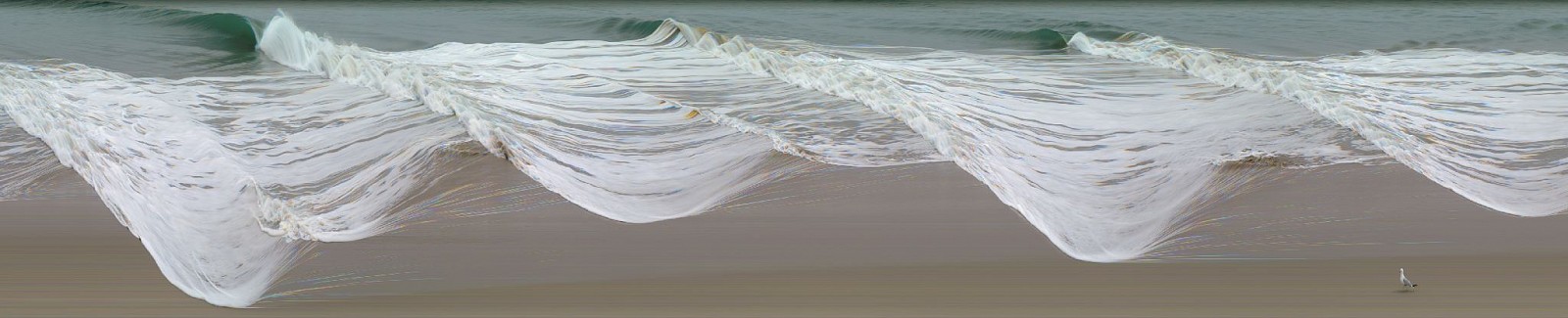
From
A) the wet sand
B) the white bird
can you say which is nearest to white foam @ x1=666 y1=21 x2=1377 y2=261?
the wet sand

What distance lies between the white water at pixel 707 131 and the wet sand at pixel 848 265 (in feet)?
0.29

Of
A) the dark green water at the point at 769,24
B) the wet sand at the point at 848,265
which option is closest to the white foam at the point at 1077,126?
the wet sand at the point at 848,265

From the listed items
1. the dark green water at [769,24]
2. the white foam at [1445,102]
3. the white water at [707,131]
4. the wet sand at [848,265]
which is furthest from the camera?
the dark green water at [769,24]

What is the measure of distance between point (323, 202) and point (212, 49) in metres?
2.87

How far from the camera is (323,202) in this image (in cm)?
276

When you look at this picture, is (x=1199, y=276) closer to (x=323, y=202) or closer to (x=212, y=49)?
(x=323, y=202)

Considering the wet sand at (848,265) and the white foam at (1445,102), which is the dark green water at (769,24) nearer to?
the white foam at (1445,102)

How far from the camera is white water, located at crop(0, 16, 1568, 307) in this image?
8.97 feet

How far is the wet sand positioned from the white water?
0.09 m

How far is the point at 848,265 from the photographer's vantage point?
246 centimetres

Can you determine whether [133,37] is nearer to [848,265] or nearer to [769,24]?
[769,24]

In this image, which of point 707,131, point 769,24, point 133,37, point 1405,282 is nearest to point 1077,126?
point 707,131

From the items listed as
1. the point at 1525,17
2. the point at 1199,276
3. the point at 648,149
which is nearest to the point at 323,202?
the point at 648,149

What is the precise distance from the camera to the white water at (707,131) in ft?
8.97
